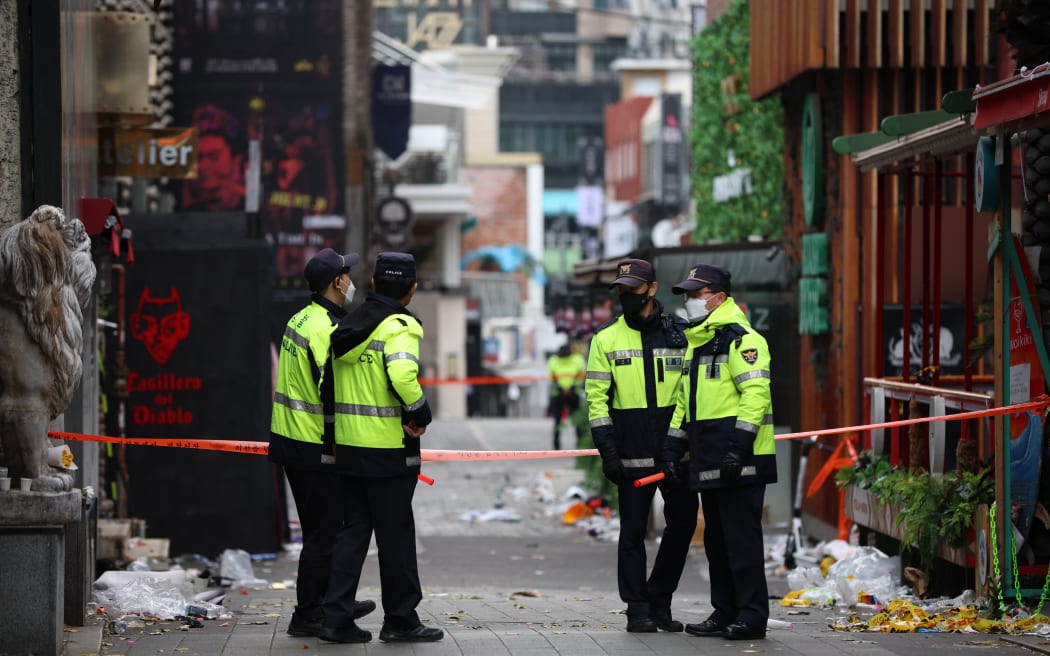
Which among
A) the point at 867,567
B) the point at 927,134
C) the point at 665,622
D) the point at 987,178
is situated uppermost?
the point at 927,134

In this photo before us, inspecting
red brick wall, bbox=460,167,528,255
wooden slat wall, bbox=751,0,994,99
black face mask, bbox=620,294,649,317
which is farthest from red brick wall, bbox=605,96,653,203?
black face mask, bbox=620,294,649,317

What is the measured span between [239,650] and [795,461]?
31.7ft

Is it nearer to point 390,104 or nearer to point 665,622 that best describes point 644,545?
point 665,622

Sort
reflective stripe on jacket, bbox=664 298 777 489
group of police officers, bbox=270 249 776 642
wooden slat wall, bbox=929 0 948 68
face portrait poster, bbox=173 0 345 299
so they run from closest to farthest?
group of police officers, bbox=270 249 776 642
reflective stripe on jacket, bbox=664 298 777 489
wooden slat wall, bbox=929 0 948 68
face portrait poster, bbox=173 0 345 299

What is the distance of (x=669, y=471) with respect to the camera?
30.7ft

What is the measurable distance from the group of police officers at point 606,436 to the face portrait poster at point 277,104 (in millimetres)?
17544

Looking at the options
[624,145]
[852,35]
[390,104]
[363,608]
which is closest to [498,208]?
[624,145]

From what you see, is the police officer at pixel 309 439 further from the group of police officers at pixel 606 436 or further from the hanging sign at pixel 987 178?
the hanging sign at pixel 987 178

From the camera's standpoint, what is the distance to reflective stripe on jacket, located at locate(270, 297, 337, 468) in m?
9.31

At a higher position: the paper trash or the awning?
the awning

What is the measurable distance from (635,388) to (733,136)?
560 inches

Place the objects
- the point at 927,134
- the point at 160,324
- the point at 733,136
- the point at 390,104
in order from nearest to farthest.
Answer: the point at 927,134, the point at 160,324, the point at 733,136, the point at 390,104

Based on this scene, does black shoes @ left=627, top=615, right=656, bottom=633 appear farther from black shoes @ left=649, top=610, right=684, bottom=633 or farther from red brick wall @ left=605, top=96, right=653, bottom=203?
red brick wall @ left=605, top=96, right=653, bottom=203

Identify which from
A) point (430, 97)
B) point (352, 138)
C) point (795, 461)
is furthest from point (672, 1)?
point (795, 461)
